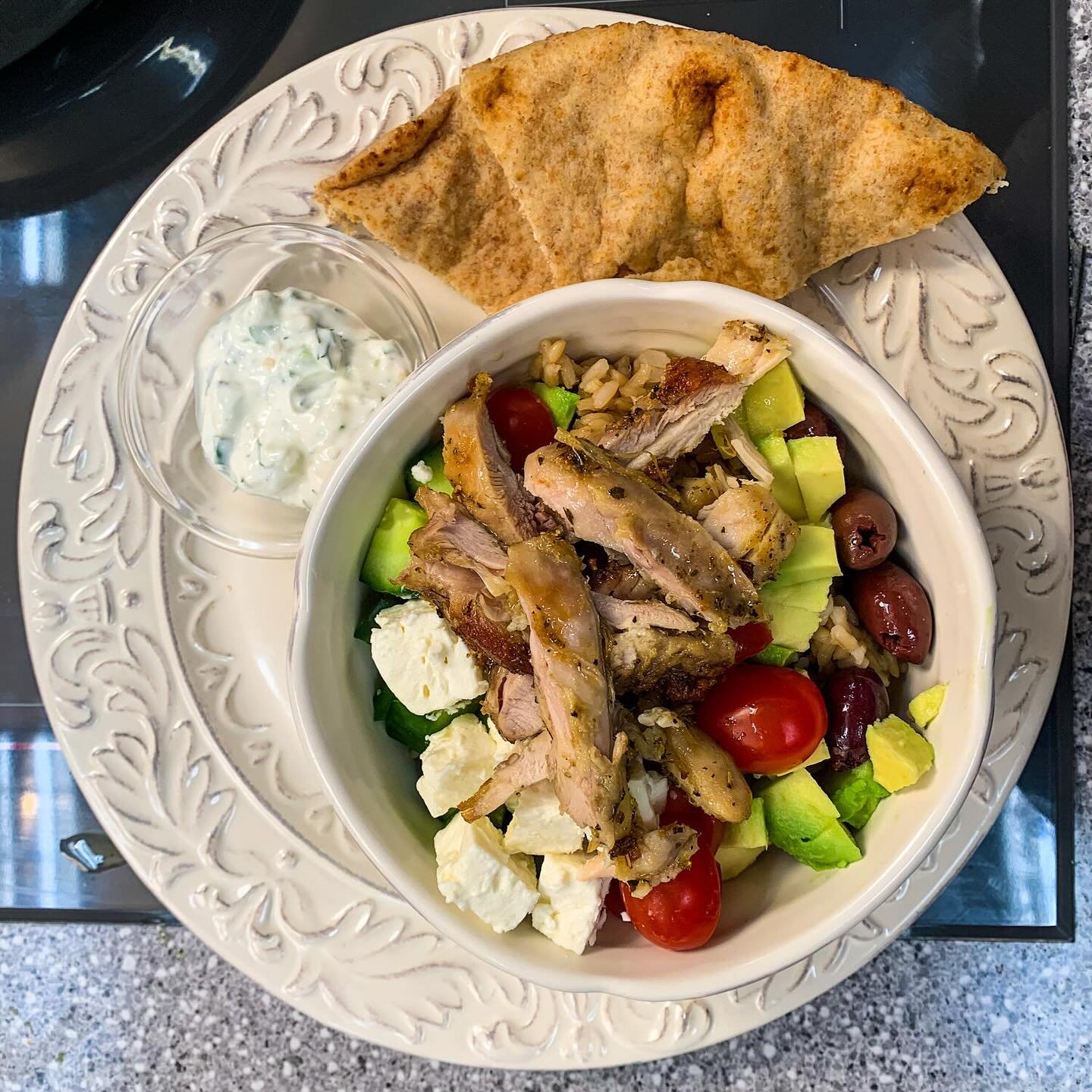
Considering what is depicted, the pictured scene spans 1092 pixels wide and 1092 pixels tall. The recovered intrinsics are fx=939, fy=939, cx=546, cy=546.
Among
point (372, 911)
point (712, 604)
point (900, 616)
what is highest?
point (712, 604)

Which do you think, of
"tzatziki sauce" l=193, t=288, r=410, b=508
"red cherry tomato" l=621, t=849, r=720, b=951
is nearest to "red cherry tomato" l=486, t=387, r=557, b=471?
"tzatziki sauce" l=193, t=288, r=410, b=508

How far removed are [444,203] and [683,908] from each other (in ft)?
3.80

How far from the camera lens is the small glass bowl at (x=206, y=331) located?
5.49 feet

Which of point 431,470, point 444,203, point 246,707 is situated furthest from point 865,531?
point 246,707

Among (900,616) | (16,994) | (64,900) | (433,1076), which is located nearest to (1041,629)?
(900,616)

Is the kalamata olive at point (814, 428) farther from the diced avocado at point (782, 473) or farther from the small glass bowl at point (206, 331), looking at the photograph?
the small glass bowl at point (206, 331)

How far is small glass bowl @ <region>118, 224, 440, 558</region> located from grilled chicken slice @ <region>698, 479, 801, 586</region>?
67 centimetres

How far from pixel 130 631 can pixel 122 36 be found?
4.17 ft

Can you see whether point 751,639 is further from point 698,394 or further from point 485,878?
point 485,878

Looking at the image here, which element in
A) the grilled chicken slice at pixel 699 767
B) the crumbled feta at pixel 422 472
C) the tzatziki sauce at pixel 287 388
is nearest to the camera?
the grilled chicken slice at pixel 699 767

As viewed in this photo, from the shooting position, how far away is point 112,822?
1701 millimetres

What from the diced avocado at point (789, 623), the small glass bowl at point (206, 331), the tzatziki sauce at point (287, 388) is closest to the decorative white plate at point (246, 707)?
the small glass bowl at point (206, 331)

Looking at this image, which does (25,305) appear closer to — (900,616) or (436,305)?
(436,305)

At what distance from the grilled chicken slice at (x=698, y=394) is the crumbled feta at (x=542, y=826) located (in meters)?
0.50
